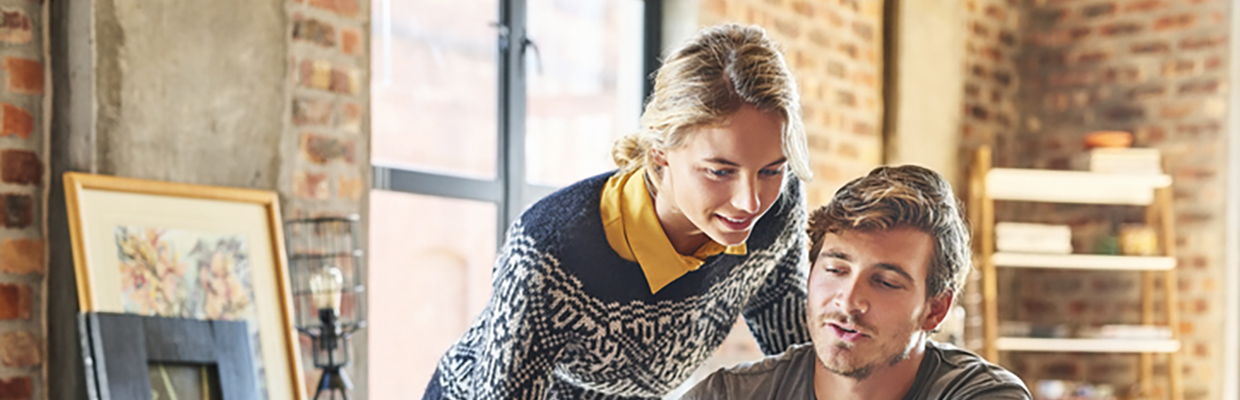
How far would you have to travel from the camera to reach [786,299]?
5.34 feet

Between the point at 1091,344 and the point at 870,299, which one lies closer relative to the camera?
the point at 870,299

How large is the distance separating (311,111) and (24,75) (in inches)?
24.2

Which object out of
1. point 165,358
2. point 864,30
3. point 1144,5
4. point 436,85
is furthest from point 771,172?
point 1144,5

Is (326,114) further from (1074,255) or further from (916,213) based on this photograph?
(1074,255)

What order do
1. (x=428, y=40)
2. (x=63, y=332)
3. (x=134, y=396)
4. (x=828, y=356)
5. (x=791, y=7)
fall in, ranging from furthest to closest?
(x=791, y=7), (x=428, y=40), (x=63, y=332), (x=134, y=396), (x=828, y=356)

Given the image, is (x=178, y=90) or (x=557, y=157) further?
(x=557, y=157)

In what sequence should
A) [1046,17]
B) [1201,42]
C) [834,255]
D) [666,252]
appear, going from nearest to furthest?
[834,255] < [666,252] < [1201,42] < [1046,17]

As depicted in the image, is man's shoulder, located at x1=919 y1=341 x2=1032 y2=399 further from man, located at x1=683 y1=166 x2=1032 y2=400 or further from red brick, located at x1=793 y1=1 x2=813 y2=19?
red brick, located at x1=793 y1=1 x2=813 y2=19

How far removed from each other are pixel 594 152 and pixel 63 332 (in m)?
1.96

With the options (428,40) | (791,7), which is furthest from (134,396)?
(791,7)

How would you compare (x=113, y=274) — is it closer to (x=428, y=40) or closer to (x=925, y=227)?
(x=428, y=40)

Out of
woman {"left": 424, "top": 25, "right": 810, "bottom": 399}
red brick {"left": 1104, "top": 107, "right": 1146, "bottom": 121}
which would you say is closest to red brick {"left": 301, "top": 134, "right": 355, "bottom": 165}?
woman {"left": 424, "top": 25, "right": 810, "bottom": 399}

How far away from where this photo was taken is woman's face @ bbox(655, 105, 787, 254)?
1.17 metres

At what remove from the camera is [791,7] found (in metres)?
4.10
